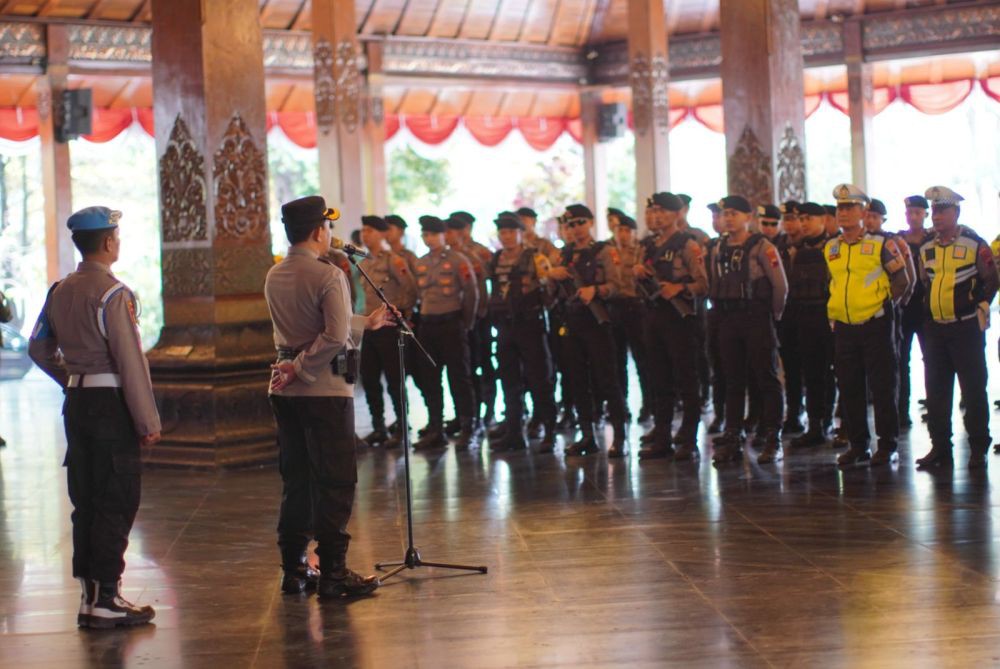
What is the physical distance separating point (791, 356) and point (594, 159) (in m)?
9.64

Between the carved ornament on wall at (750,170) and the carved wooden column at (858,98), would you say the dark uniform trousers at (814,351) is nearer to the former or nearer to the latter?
the carved ornament on wall at (750,170)

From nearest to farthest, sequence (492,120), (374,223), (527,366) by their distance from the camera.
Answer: (527,366) → (374,223) → (492,120)

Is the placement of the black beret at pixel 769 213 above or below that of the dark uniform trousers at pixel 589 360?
above

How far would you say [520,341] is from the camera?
29.9ft

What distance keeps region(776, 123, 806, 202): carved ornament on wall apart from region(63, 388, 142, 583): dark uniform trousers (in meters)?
6.14

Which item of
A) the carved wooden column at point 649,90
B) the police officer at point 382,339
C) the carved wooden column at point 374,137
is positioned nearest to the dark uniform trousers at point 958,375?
the police officer at point 382,339

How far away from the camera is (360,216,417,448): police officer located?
9.54 metres

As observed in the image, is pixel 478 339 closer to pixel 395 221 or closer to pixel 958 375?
pixel 395 221

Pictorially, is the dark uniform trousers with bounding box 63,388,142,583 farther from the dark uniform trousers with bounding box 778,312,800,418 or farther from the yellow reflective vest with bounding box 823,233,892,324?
the dark uniform trousers with bounding box 778,312,800,418

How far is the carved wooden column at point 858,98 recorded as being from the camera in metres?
16.5

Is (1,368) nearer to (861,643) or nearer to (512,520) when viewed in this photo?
(512,520)

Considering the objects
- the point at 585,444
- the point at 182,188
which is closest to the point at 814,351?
the point at 585,444

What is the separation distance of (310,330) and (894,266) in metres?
3.69

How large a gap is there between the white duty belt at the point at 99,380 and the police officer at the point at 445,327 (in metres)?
4.53
